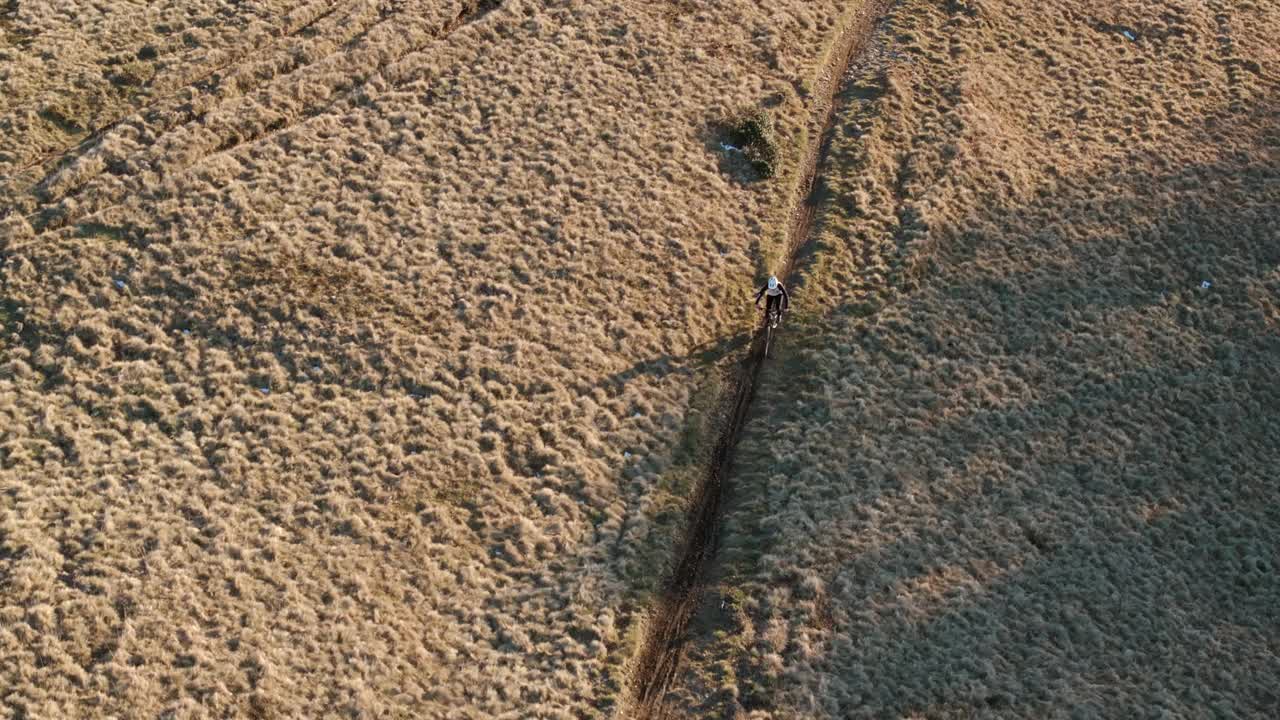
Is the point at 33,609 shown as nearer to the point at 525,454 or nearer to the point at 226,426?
the point at 226,426

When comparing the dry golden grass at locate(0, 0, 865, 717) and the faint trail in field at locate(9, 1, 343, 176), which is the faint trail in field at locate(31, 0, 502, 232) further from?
the faint trail in field at locate(9, 1, 343, 176)

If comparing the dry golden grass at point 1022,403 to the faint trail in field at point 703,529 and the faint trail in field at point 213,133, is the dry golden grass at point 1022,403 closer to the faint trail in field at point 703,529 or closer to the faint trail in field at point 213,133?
the faint trail in field at point 703,529

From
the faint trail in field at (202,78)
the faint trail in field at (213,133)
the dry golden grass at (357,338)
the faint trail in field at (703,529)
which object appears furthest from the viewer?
the faint trail in field at (202,78)

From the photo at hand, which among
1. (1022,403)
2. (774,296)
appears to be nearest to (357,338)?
(774,296)

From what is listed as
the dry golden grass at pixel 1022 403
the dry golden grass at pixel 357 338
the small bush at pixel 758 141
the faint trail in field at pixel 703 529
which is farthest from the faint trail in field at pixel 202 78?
the dry golden grass at pixel 1022 403

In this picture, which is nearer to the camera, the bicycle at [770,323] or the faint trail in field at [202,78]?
the bicycle at [770,323]

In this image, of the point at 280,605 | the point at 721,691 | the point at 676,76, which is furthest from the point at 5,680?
the point at 676,76
